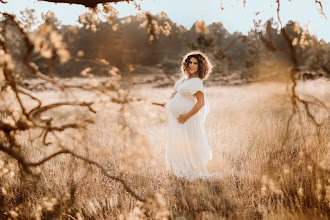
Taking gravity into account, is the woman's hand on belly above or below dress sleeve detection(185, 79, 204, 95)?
below

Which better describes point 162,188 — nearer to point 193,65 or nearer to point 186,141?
point 186,141

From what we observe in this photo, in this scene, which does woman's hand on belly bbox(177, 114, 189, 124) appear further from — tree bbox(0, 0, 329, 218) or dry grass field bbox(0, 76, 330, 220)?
tree bbox(0, 0, 329, 218)

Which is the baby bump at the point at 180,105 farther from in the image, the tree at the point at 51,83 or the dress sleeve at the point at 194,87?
the tree at the point at 51,83

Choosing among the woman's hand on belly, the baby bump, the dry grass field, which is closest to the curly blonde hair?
the baby bump

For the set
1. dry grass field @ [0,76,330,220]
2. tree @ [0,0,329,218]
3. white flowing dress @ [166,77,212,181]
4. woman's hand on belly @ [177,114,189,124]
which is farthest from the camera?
white flowing dress @ [166,77,212,181]

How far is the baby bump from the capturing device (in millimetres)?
3809

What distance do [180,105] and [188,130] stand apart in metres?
0.41

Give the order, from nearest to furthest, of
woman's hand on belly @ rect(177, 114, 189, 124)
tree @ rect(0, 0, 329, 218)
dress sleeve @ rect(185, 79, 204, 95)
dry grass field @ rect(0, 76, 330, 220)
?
tree @ rect(0, 0, 329, 218) < dry grass field @ rect(0, 76, 330, 220) < dress sleeve @ rect(185, 79, 204, 95) < woman's hand on belly @ rect(177, 114, 189, 124)

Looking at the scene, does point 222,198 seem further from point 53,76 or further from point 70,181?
point 53,76

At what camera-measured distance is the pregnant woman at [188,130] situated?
382 cm

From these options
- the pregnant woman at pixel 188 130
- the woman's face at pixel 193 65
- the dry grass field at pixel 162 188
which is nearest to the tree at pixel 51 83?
the dry grass field at pixel 162 188

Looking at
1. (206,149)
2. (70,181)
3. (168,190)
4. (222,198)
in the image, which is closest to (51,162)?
(70,181)

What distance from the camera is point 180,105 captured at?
382cm

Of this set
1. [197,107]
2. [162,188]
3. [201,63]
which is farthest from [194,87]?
[162,188]
